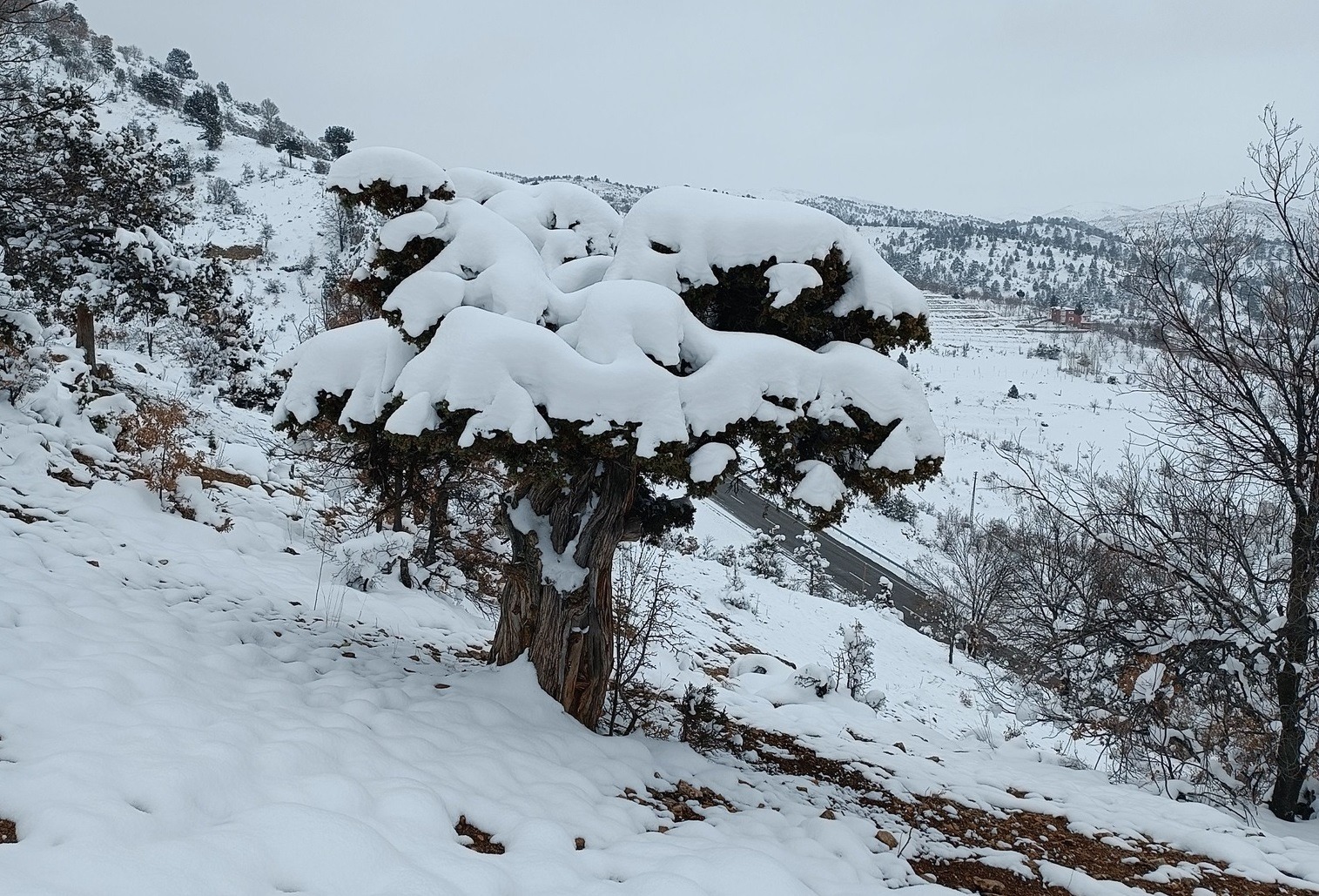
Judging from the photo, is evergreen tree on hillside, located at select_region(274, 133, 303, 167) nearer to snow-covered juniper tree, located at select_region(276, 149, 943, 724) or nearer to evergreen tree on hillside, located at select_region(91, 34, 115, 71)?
evergreen tree on hillside, located at select_region(91, 34, 115, 71)

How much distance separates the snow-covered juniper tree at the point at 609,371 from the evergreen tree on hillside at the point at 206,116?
52539mm

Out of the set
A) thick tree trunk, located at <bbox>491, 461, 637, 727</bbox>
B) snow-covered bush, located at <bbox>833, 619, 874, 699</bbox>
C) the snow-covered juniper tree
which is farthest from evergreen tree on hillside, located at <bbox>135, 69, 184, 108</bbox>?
thick tree trunk, located at <bbox>491, 461, 637, 727</bbox>

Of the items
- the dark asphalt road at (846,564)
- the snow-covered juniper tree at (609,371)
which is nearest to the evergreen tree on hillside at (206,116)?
the dark asphalt road at (846,564)

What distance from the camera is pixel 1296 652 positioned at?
5.87 m

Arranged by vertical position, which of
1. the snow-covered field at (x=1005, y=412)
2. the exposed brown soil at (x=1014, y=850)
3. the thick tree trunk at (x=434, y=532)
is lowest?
the exposed brown soil at (x=1014, y=850)

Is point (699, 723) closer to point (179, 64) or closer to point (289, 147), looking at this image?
point (289, 147)

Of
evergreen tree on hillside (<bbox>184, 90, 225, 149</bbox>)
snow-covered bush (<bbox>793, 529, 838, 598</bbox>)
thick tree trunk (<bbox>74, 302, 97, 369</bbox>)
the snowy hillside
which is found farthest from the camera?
evergreen tree on hillside (<bbox>184, 90, 225, 149</bbox>)

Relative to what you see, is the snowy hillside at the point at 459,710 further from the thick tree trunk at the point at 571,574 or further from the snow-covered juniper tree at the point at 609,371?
the thick tree trunk at the point at 571,574

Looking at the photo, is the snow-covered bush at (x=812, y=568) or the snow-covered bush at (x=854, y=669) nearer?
the snow-covered bush at (x=854, y=669)

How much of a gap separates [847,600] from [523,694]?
1873 cm

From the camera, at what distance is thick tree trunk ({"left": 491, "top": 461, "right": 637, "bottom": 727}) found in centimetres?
485

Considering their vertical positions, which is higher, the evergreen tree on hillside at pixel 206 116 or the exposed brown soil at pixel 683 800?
the evergreen tree on hillside at pixel 206 116

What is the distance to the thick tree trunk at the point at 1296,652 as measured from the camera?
19.0ft

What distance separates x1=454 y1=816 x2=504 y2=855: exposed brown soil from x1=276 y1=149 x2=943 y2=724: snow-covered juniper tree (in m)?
1.74
